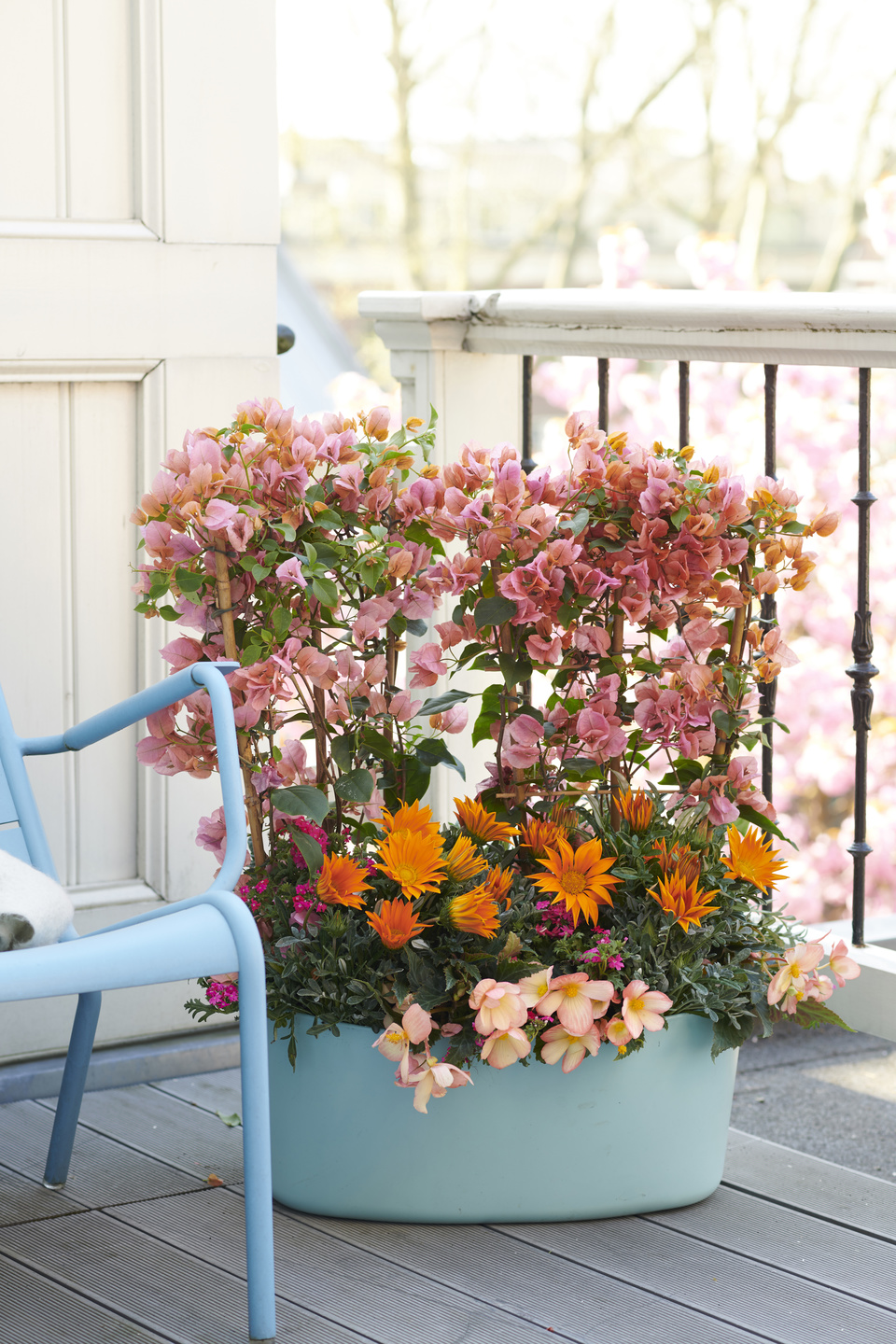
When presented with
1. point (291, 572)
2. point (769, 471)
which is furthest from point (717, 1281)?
point (769, 471)

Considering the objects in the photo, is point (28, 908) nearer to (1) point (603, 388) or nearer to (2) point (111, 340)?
(2) point (111, 340)

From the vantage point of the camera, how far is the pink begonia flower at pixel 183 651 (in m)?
1.49

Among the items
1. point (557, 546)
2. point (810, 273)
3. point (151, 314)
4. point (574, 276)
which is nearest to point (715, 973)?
point (557, 546)

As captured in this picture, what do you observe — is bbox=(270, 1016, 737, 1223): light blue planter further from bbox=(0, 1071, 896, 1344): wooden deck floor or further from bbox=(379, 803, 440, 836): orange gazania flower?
bbox=(379, 803, 440, 836): orange gazania flower

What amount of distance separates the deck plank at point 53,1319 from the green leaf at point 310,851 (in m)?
0.45

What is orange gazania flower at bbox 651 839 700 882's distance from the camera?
152 centimetres

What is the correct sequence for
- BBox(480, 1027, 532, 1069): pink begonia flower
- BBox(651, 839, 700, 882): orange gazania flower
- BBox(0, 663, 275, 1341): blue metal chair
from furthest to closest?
BBox(651, 839, 700, 882): orange gazania flower, BBox(480, 1027, 532, 1069): pink begonia flower, BBox(0, 663, 275, 1341): blue metal chair

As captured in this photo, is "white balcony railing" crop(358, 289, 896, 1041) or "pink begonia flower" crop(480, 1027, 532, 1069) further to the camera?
"white balcony railing" crop(358, 289, 896, 1041)

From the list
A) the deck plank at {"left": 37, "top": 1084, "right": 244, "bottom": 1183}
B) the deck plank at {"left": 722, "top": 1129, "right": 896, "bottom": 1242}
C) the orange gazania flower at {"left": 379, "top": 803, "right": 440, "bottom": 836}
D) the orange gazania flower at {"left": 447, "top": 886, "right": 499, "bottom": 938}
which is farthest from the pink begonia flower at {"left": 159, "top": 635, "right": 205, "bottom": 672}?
the deck plank at {"left": 722, "top": 1129, "right": 896, "bottom": 1242}

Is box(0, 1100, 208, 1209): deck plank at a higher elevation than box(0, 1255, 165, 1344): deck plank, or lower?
higher

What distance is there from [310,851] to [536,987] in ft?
0.86

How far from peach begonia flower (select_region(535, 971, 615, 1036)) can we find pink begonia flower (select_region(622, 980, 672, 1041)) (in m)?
0.02

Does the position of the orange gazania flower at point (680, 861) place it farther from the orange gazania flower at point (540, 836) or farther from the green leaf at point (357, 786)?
the green leaf at point (357, 786)

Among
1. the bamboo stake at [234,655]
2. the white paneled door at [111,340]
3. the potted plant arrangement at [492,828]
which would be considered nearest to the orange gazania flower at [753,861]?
the potted plant arrangement at [492,828]
